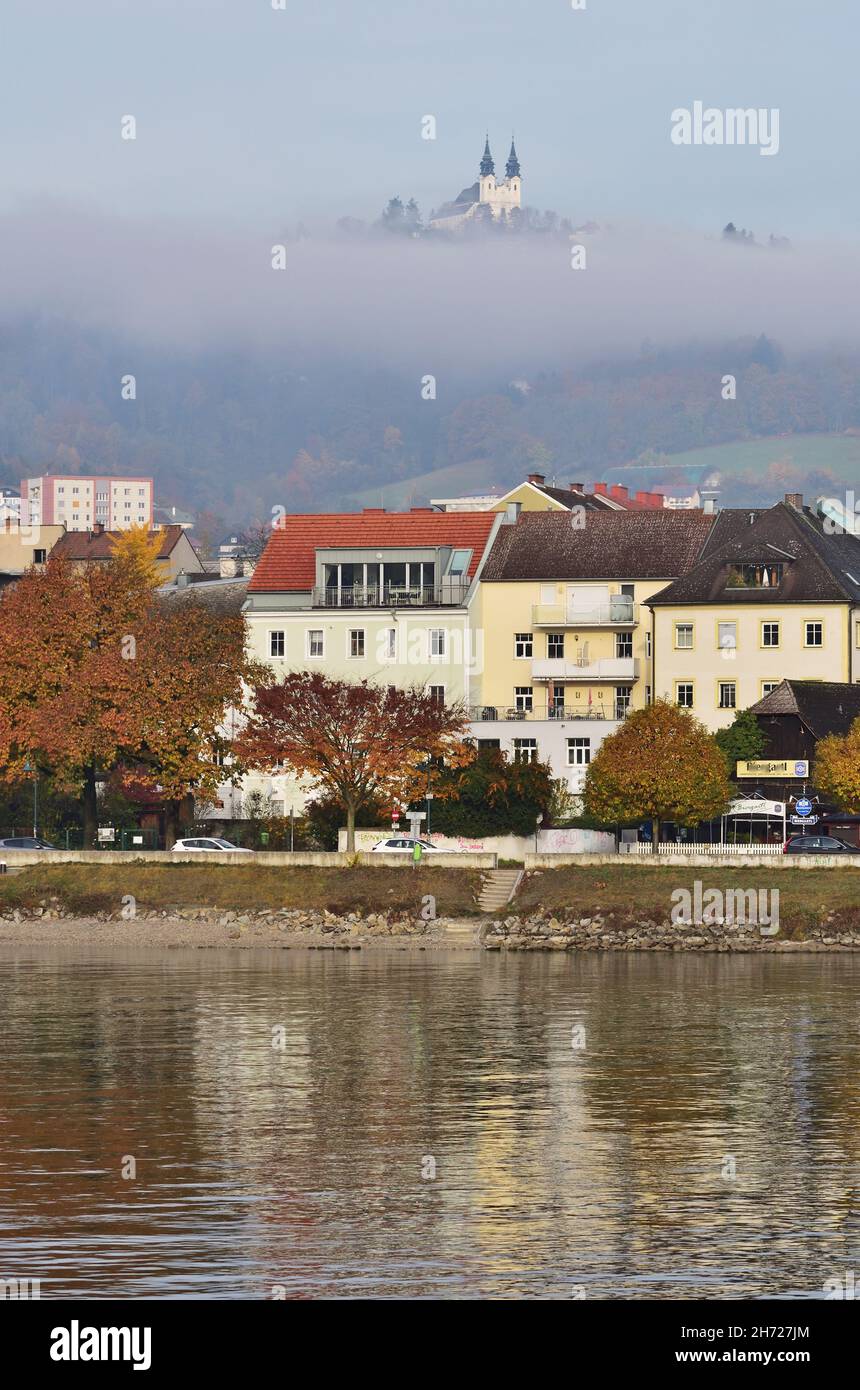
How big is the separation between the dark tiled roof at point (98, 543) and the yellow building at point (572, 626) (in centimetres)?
5275

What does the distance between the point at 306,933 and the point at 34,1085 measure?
39.7 metres

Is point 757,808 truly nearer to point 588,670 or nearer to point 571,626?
point 588,670

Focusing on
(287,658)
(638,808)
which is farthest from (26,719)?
(638,808)

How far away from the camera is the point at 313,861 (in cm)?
9106

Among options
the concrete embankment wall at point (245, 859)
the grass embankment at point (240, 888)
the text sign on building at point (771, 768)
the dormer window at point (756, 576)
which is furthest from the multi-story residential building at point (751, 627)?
the grass embankment at point (240, 888)

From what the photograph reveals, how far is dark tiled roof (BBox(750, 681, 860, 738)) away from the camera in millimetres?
101000

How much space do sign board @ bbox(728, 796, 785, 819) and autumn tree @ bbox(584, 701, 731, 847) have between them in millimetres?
1539

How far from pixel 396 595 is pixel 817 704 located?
22659 mm

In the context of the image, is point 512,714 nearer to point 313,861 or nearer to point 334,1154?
point 313,861

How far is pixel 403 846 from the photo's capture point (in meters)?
93.7

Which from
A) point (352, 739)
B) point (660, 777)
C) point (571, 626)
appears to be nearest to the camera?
point (660, 777)

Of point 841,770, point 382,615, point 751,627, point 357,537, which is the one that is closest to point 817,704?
point 751,627

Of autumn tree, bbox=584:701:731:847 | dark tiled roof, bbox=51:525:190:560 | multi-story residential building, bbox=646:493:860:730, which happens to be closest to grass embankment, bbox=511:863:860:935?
autumn tree, bbox=584:701:731:847

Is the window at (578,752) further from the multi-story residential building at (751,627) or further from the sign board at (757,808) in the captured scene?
the sign board at (757,808)
